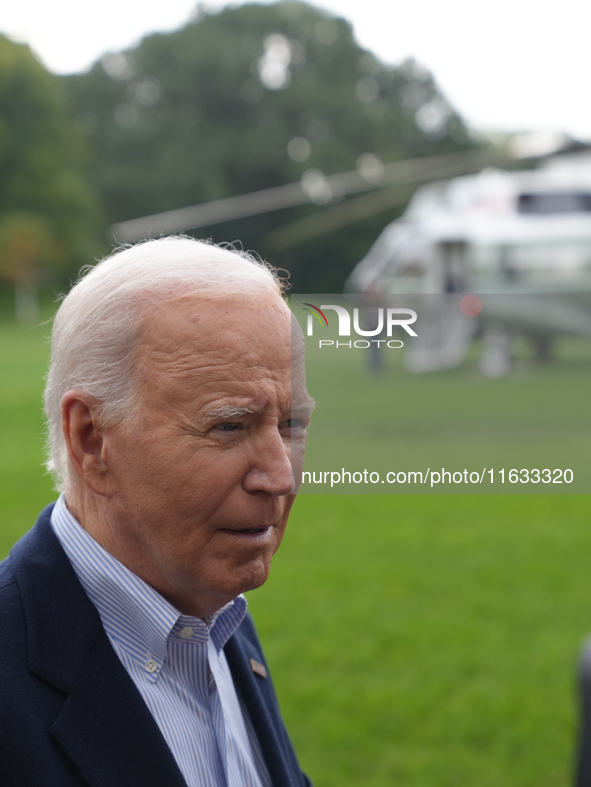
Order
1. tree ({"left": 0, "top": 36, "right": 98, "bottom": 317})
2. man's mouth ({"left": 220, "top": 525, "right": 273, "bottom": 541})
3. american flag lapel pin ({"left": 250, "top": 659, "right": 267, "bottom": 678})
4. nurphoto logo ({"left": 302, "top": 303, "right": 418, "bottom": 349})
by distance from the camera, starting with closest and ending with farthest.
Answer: nurphoto logo ({"left": 302, "top": 303, "right": 418, "bottom": 349}) → man's mouth ({"left": 220, "top": 525, "right": 273, "bottom": 541}) → american flag lapel pin ({"left": 250, "top": 659, "right": 267, "bottom": 678}) → tree ({"left": 0, "top": 36, "right": 98, "bottom": 317})

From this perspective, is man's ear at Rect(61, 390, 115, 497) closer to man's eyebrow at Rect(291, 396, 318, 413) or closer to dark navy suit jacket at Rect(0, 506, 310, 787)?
dark navy suit jacket at Rect(0, 506, 310, 787)

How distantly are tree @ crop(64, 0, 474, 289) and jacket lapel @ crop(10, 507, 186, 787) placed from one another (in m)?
51.0

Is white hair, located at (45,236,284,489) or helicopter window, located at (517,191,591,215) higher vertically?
helicopter window, located at (517,191,591,215)

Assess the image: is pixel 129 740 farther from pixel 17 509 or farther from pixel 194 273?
pixel 17 509

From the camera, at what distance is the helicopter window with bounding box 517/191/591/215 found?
65.8 feet

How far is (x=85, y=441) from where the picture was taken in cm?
120

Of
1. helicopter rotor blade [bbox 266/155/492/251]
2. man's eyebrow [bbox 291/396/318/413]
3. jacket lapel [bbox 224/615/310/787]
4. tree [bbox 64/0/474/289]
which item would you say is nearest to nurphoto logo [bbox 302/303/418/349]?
man's eyebrow [bbox 291/396/318/413]

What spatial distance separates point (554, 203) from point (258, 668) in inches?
801

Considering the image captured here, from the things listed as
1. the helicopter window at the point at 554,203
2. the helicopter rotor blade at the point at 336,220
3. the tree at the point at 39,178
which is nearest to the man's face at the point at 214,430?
the helicopter window at the point at 554,203

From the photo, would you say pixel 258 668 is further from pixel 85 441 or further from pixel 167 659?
pixel 85 441

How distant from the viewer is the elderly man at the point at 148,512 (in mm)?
1097

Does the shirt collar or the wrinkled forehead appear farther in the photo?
the shirt collar

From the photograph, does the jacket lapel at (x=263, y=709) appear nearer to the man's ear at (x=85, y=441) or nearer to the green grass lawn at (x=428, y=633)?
the man's ear at (x=85, y=441)

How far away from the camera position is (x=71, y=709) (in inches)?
43.9
